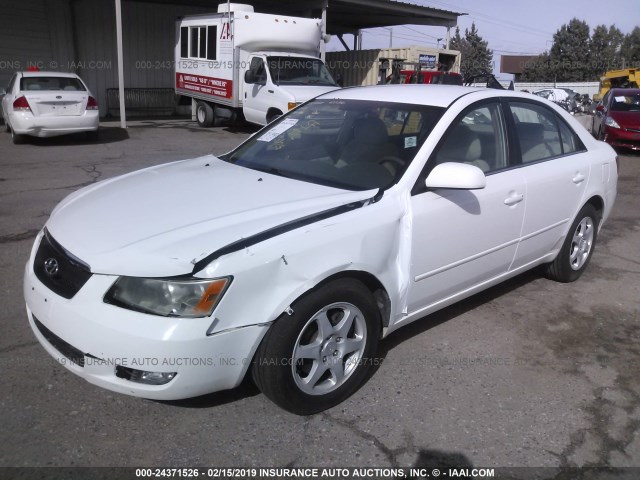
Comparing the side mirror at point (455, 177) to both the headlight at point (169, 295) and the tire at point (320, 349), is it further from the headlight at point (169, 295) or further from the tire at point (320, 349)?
the headlight at point (169, 295)

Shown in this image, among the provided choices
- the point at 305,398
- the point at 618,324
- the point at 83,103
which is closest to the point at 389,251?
the point at 305,398

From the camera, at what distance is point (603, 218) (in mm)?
5078

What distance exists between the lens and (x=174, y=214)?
2.83 meters

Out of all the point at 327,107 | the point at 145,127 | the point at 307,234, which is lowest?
the point at 145,127

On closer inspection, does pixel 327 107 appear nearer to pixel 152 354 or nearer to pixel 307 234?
pixel 307 234

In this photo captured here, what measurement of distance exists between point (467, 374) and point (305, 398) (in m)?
1.09

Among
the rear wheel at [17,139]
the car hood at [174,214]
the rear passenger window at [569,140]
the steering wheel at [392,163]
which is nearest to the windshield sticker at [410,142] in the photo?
the steering wheel at [392,163]

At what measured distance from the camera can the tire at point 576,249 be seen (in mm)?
4629

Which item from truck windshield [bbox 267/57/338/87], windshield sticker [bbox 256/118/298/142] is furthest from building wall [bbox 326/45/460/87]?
windshield sticker [bbox 256/118/298/142]

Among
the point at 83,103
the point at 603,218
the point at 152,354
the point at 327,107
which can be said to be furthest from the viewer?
the point at 83,103

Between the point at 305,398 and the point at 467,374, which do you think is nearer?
the point at 305,398

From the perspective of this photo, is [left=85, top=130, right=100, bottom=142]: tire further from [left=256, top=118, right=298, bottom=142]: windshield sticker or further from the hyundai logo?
the hyundai logo

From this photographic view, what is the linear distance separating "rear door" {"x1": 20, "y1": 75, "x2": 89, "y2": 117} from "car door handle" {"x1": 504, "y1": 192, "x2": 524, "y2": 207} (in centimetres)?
1031

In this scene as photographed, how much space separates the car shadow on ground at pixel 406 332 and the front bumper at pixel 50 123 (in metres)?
9.87
